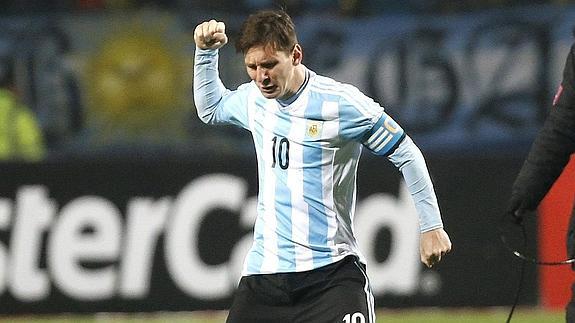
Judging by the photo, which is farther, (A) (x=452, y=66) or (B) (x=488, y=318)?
(A) (x=452, y=66)

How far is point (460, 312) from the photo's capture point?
9.80 metres

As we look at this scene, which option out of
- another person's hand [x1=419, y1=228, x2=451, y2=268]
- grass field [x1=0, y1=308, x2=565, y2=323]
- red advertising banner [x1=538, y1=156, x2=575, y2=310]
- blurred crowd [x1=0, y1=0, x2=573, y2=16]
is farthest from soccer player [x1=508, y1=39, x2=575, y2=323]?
blurred crowd [x1=0, y1=0, x2=573, y2=16]

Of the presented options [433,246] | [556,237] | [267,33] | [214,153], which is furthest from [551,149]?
[214,153]

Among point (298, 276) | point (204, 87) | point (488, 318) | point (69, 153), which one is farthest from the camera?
point (69, 153)

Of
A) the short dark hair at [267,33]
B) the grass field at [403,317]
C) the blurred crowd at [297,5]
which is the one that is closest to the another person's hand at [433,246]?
the short dark hair at [267,33]

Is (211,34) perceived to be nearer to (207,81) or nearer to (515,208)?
(207,81)

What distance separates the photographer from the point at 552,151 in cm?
483

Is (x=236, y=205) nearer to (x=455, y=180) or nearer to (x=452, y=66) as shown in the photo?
(x=455, y=180)

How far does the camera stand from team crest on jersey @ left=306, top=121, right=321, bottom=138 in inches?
213

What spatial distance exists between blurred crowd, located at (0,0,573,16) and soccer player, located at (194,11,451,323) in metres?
6.78

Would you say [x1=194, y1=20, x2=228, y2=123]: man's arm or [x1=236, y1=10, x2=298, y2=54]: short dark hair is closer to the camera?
[x1=236, y1=10, x2=298, y2=54]: short dark hair

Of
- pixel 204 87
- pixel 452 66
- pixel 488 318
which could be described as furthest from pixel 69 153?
pixel 204 87

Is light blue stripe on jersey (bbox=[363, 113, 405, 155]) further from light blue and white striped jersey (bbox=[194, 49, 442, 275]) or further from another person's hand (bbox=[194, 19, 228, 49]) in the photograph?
another person's hand (bbox=[194, 19, 228, 49])

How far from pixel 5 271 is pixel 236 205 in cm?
162
